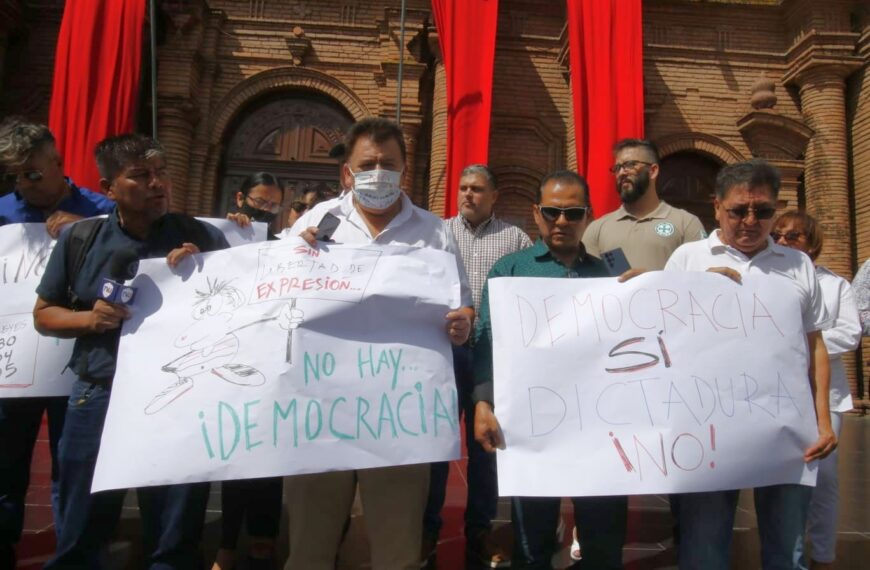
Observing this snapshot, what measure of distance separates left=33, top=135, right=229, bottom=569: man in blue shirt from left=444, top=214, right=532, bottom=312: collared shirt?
6.13ft

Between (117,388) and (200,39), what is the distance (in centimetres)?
1029

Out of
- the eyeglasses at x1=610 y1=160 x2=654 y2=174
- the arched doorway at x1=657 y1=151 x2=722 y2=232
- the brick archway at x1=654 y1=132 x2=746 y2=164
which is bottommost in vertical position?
the eyeglasses at x1=610 y1=160 x2=654 y2=174

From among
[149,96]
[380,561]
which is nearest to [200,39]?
[149,96]

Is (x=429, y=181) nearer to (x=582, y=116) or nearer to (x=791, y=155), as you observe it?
(x=582, y=116)

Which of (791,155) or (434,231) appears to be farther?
(791,155)

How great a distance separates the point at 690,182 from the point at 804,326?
9.55 m

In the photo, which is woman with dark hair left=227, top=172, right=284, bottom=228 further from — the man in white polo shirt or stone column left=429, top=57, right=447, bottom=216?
stone column left=429, top=57, right=447, bottom=216

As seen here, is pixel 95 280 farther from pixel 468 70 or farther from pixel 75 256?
pixel 468 70

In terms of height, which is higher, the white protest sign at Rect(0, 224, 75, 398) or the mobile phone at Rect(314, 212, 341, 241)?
the mobile phone at Rect(314, 212, 341, 241)

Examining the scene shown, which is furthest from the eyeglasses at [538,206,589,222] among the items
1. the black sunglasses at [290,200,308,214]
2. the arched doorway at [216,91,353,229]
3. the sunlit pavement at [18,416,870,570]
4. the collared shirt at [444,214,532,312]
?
the arched doorway at [216,91,353,229]

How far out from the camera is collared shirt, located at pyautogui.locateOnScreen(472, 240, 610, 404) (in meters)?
2.52

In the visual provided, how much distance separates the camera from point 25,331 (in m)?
2.81

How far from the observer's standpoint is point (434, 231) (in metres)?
2.56

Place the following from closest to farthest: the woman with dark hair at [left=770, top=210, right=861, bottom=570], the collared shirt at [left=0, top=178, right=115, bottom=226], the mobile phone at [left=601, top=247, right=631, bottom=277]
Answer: the mobile phone at [left=601, top=247, right=631, bottom=277]
the woman with dark hair at [left=770, top=210, right=861, bottom=570]
the collared shirt at [left=0, top=178, right=115, bottom=226]
